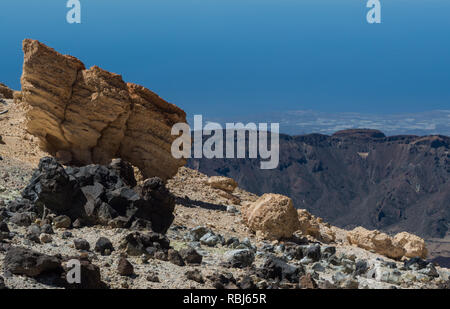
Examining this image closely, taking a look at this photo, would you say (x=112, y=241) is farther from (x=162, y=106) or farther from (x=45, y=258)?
(x=162, y=106)

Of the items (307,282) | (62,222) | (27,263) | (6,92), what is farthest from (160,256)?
(6,92)

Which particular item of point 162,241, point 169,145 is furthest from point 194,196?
point 162,241

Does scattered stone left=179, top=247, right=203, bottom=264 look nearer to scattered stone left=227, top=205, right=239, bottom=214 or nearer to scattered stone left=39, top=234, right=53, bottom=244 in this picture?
scattered stone left=39, top=234, right=53, bottom=244

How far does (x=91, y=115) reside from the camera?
2670 cm

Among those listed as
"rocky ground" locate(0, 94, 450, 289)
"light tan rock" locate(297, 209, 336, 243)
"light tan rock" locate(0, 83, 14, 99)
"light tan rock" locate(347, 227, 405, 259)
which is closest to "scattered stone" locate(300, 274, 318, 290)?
"rocky ground" locate(0, 94, 450, 289)

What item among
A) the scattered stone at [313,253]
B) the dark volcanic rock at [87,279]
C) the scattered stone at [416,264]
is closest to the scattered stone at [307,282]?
the scattered stone at [313,253]

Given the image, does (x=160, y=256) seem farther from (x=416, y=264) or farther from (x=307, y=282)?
(x=416, y=264)

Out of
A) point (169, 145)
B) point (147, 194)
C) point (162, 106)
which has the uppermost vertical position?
point (162, 106)

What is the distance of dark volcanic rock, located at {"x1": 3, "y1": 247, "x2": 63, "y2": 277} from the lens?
42.0ft

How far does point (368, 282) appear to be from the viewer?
1700cm

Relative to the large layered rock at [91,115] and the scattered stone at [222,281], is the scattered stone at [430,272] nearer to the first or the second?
the scattered stone at [222,281]

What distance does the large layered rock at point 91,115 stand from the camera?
2648cm

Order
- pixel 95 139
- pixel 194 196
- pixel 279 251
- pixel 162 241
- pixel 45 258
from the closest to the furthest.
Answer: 1. pixel 45 258
2. pixel 162 241
3. pixel 279 251
4. pixel 95 139
5. pixel 194 196
